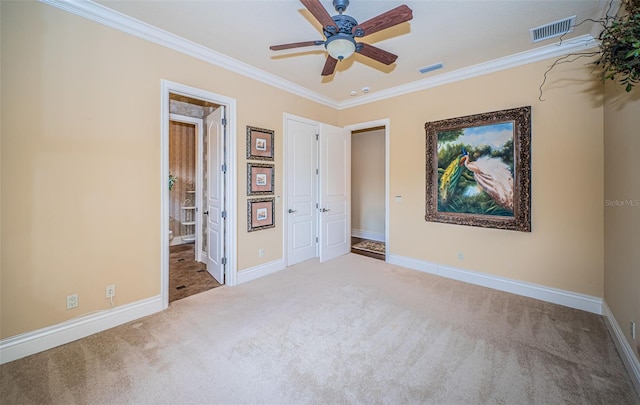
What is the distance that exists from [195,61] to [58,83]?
51.1 inches

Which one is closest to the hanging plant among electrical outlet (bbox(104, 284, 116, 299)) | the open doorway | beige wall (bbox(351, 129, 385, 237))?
the open doorway

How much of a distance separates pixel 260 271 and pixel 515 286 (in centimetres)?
334

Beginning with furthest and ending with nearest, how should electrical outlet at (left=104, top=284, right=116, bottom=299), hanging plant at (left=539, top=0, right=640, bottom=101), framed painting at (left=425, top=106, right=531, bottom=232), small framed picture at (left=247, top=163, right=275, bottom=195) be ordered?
small framed picture at (left=247, top=163, right=275, bottom=195)
framed painting at (left=425, top=106, right=531, bottom=232)
electrical outlet at (left=104, top=284, right=116, bottom=299)
hanging plant at (left=539, top=0, right=640, bottom=101)

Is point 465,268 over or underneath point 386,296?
over

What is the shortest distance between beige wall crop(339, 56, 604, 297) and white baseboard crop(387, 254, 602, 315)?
0.21ft

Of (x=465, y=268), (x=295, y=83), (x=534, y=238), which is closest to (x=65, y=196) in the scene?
(x=295, y=83)

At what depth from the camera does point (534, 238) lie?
3.08 metres

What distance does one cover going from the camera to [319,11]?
1756mm

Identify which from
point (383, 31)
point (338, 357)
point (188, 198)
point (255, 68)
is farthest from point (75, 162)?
point (188, 198)

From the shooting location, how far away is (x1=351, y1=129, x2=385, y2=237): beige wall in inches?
246

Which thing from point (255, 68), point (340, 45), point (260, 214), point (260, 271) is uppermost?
point (255, 68)

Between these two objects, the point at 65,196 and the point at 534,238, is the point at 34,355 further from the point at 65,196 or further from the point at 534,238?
the point at 534,238

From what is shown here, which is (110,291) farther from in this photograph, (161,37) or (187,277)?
(161,37)

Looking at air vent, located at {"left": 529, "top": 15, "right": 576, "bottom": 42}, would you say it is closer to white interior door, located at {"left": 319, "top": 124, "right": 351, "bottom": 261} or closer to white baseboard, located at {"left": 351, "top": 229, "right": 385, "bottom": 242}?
white interior door, located at {"left": 319, "top": 124, "right": 351, "bottom": 261}
